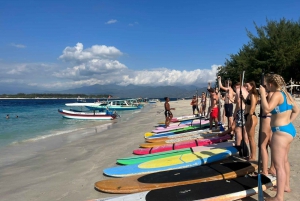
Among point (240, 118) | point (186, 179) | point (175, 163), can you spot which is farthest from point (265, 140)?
point (175, 163)

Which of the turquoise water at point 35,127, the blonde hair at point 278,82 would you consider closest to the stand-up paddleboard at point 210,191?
the blonde hair at point 278,82

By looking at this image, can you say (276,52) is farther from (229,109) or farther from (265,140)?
(265,140)

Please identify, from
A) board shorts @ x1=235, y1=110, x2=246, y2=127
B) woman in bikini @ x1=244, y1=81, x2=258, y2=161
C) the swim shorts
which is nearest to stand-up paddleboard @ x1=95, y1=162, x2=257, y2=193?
woman in bikini @ x1=244, y1=81, x2=258, y2=161

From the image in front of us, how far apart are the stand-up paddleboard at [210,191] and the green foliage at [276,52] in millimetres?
28076

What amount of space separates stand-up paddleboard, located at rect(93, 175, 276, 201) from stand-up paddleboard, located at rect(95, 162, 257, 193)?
0.26m

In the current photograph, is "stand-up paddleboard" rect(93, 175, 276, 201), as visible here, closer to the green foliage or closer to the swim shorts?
the swim shorts

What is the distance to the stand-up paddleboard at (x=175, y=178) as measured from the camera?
15.8 ft

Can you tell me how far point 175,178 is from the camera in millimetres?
5012

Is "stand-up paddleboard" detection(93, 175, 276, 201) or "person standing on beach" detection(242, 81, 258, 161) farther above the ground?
"person standing on beach" detection(242, 81, 258, 161)

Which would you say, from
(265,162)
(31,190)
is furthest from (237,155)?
(31,190)

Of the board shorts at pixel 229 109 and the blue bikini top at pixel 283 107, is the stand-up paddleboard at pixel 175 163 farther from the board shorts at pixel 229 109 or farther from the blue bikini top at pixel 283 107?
the blue bikini top at pixel 283 107

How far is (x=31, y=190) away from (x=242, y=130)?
5.39 m

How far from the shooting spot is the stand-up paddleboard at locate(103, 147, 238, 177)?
19.4 feet

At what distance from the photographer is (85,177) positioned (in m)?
6.50
